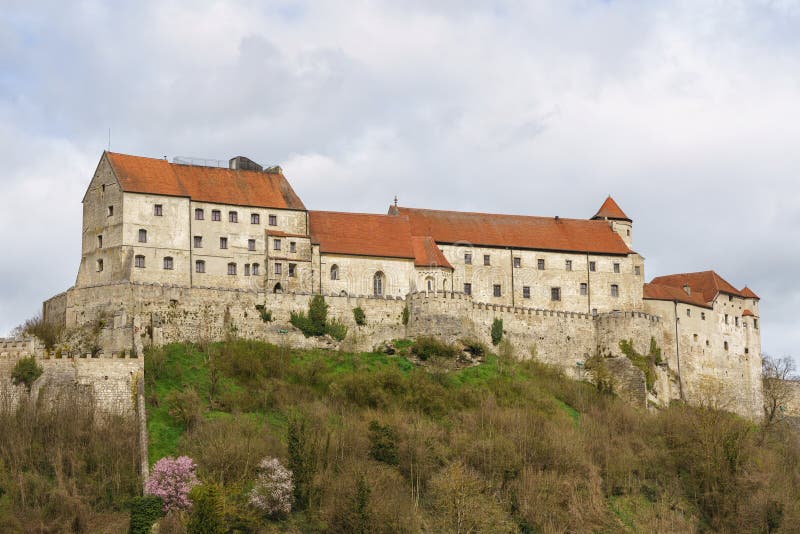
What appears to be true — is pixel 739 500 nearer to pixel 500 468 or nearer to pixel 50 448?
pixel 500 468

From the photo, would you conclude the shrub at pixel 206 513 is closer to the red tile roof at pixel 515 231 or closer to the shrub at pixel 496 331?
the shrub at pixel 496 331

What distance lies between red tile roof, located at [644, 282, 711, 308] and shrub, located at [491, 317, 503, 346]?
1354cm

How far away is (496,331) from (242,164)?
66.8ft

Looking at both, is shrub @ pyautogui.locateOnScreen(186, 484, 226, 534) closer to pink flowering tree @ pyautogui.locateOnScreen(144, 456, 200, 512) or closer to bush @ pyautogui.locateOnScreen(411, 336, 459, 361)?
pink flowering tree @ pyautogui.locateOnScreen(144, 456, 200, 512)

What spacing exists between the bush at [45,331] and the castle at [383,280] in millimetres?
920

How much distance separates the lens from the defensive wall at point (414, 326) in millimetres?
73000

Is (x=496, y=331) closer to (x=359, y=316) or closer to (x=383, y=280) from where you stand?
(x=383, y=280)

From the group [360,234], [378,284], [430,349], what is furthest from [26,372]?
[360,234]

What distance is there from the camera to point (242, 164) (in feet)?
282

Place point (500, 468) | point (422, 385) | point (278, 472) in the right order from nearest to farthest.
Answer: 1. point (278, 472)
2. point (500, 468)
3. point (422, 385)

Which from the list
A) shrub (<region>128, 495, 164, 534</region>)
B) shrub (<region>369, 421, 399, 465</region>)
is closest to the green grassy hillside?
shrub (<region>369, 421, 399, 465</region>)

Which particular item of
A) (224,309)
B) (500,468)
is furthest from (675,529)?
(224,309)

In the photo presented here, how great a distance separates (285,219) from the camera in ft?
270

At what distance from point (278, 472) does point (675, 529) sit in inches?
864
